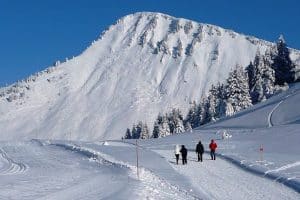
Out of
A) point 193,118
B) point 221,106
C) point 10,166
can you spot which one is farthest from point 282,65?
point 10,166

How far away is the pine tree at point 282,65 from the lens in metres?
97.9

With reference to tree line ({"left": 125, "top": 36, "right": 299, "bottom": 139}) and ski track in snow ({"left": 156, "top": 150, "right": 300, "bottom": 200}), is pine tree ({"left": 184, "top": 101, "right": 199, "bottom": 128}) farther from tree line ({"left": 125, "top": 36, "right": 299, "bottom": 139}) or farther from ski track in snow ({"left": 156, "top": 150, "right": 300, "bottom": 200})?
ski track in snow ({"left": 156, "top": 150, "right": 300, "bottom": 200})

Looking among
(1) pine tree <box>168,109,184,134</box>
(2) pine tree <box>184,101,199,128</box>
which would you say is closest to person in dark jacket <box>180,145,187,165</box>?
(2) pine tree <box>184,101,199,128</box>

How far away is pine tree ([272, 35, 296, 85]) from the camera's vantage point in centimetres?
9794

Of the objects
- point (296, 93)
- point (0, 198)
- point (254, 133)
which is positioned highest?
point (296, 93)

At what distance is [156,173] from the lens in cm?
3039

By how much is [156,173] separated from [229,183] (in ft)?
13.7

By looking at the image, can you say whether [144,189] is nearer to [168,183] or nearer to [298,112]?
[168,183]

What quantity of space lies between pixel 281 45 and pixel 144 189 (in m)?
79.4

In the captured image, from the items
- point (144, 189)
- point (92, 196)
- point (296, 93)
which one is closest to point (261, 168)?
point (144, 189)

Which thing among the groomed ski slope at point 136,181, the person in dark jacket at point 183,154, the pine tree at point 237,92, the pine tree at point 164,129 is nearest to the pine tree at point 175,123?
the pine tree at point 164,129

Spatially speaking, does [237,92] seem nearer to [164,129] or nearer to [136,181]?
[164,129]

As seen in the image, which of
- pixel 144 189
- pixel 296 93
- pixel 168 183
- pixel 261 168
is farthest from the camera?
pixel 296 93

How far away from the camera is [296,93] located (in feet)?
277
